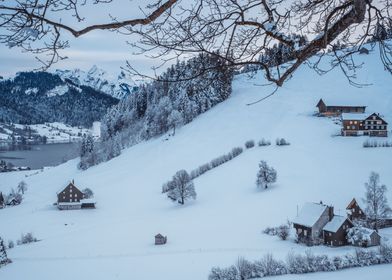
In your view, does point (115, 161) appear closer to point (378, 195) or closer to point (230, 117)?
point (230, 117)

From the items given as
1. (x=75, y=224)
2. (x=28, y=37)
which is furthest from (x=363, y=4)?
(x=75, y=224)

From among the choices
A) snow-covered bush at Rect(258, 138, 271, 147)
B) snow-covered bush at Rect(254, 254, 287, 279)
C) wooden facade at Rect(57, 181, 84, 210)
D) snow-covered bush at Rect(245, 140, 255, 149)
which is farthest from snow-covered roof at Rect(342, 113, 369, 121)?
snow-covered bush at Rect(254, 254, 287, 279)

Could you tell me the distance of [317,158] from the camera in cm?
3775

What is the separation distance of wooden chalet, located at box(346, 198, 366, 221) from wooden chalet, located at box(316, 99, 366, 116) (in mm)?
28864

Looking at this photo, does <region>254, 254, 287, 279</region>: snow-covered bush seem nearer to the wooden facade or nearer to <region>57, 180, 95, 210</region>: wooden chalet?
<region>57, 180, 95, 210</region>: wooden chalet

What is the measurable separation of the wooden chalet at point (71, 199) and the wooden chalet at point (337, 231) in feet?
64.4

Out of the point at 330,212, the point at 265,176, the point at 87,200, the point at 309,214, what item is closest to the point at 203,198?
the point at 265,176

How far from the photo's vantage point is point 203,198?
3309 cm

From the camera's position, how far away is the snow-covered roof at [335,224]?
931 inches

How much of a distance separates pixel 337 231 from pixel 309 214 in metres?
2.20

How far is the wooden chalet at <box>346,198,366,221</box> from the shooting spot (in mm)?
26531

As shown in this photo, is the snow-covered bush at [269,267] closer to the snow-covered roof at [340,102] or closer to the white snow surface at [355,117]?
the white snow surface at [355,117]

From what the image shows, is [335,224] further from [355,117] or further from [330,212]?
[355,117]

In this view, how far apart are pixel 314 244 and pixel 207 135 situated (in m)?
29.5
